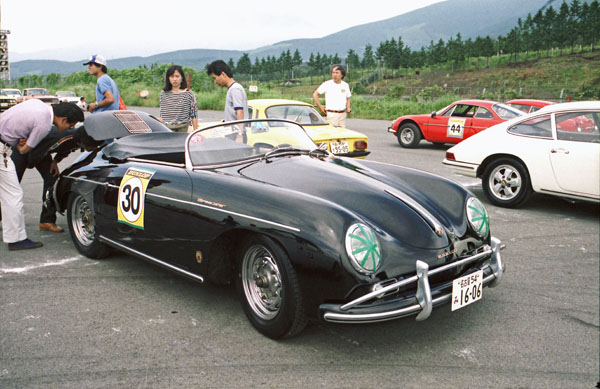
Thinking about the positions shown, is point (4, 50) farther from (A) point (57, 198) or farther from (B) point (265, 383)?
(B) point (265, 383)

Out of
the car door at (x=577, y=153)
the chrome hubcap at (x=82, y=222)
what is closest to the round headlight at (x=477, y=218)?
the car door at (x=577, y=153)

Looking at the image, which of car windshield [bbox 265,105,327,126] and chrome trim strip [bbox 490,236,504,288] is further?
car windshield [bbox 265,105,327,126]

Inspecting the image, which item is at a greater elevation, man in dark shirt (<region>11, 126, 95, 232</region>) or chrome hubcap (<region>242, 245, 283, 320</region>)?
man in dark shirt (<region>11, 126, 95, 232</region>)

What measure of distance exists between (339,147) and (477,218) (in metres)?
5.17

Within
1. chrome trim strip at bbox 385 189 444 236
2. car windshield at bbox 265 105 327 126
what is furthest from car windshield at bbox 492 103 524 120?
chrome trim strip at bbox 385 189 444 236

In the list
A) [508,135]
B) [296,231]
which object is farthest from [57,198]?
[508,135]

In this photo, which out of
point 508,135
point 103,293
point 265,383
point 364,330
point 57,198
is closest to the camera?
point 265,383

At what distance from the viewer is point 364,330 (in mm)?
3504

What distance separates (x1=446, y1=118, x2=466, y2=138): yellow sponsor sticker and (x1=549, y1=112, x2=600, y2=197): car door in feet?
19.3

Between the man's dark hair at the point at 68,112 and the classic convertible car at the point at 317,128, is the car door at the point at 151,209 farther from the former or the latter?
the classic convertible car at the point at 317,128

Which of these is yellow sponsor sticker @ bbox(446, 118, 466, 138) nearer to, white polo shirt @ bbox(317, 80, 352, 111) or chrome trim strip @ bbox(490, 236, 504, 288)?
white polo shirt @ bbox(317, 80, 352, 111)

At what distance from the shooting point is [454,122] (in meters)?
12.6

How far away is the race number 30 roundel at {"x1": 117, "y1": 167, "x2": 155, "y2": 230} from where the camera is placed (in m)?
4.11

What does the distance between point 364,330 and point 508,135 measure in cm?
459
